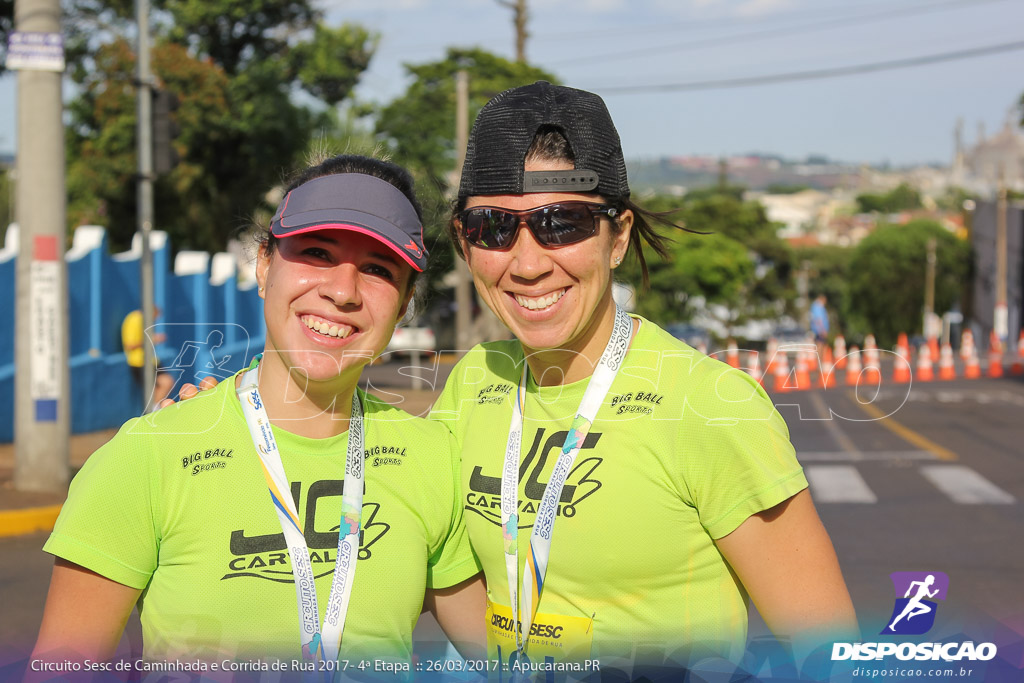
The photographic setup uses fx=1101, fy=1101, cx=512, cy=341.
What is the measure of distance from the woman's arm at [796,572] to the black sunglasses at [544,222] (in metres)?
0.83

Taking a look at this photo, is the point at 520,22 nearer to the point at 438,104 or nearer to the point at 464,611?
the point at 438,104

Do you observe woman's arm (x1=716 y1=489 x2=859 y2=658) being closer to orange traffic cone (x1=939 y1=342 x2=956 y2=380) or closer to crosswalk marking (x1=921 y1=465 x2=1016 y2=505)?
crosswalk marking (x1=921 y1=465 x2=1016 y2=505)

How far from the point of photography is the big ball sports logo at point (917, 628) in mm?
2656

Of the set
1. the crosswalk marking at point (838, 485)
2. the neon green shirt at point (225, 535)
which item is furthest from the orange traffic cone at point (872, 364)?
the neon green shirt at point (225, 535)

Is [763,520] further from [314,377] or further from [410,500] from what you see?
[314,377]

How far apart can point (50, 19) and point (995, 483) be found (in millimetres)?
10407

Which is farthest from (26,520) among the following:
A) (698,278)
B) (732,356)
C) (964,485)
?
(698,278)

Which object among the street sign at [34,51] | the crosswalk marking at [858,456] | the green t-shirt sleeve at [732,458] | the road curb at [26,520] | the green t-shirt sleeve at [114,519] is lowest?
the crosswalk marking at [858,456]

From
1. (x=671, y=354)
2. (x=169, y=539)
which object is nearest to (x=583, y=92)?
(x=671, y=354)

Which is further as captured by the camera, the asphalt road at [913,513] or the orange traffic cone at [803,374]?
the orange traffic cone at [803,374]

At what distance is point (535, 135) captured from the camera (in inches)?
107

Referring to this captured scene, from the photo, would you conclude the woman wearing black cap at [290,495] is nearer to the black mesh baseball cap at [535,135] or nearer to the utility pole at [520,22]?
the black mesh baseball cap at [535,135]

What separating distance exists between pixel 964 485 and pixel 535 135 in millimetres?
10277

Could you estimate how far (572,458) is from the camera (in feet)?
8.73
